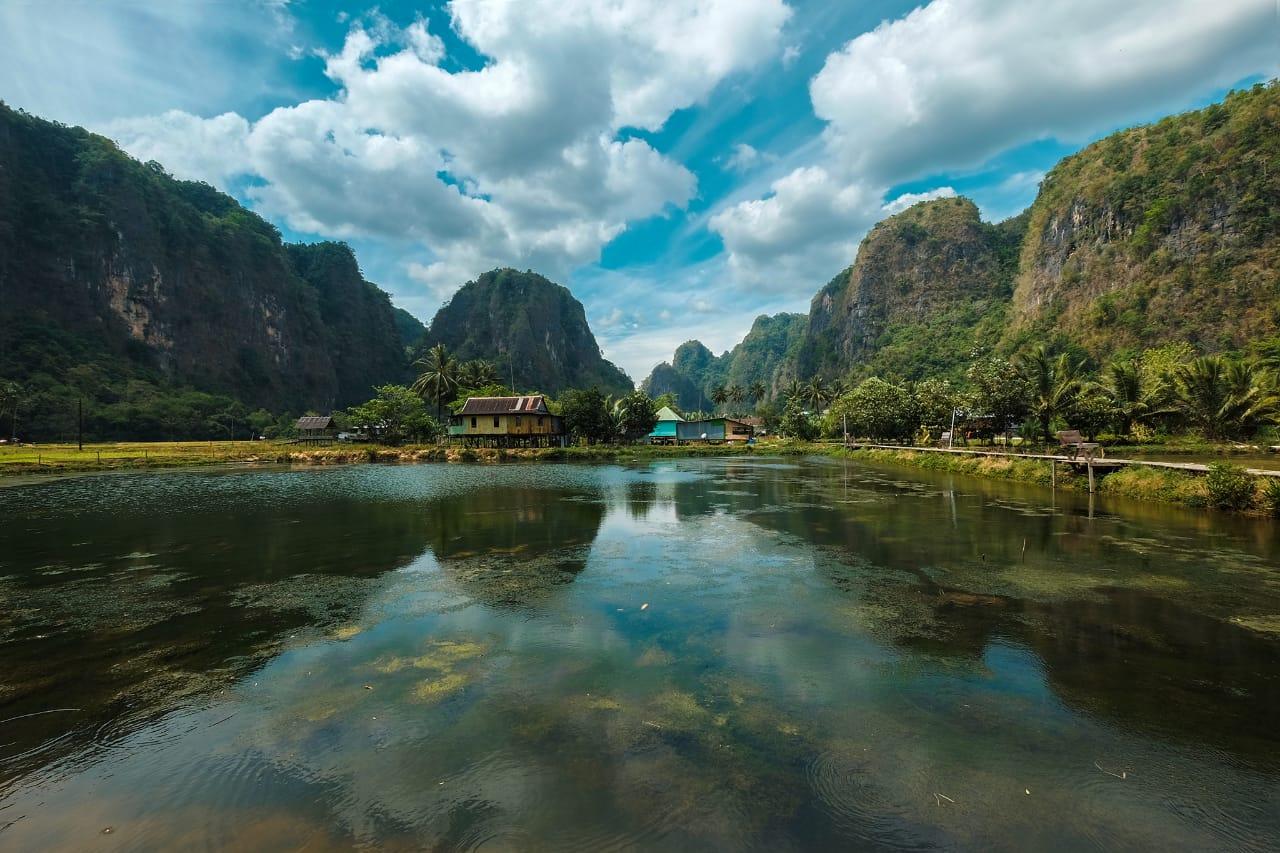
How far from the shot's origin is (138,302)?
12331cm

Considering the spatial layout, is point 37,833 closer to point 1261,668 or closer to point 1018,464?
point 1261,668

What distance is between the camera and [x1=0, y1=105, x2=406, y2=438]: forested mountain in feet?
312

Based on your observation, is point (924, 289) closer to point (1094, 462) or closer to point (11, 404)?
point (1094, 462)

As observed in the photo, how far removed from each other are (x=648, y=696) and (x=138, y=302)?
168m

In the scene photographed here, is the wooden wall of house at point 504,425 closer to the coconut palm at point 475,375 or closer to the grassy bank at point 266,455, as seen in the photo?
the grassy bank at point 266,455

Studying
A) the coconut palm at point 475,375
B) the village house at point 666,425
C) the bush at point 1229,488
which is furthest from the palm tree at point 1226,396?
the coconut palm at point 475,375

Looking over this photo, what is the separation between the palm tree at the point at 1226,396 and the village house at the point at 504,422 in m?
61.0

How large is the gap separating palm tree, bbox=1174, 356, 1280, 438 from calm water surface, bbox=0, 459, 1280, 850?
2592 centimetres

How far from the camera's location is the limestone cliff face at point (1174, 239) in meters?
69.7

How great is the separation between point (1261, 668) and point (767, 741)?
766 cm

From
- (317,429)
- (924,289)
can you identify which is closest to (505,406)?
(317,429)

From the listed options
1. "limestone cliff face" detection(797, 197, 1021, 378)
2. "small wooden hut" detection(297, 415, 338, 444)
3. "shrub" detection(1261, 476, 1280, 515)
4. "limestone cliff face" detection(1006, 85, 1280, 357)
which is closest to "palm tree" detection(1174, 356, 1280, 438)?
"shrub" detection(1261, 476, 1280, 515)

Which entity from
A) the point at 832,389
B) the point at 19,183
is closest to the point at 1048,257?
the point at 832,389

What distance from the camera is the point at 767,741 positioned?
5906 mm
